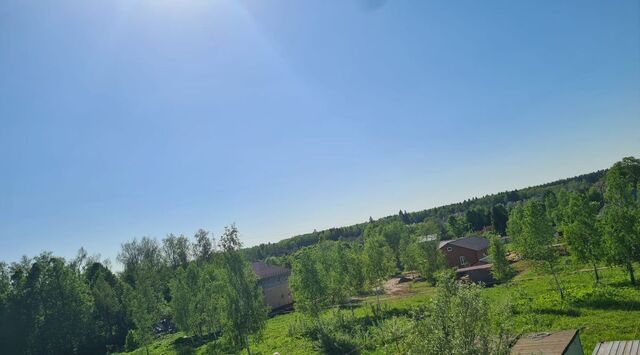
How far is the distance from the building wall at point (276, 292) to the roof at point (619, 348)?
50.8m

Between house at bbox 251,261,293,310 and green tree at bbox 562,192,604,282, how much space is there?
142ft

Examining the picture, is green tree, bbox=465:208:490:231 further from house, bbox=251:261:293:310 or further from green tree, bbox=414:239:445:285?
house, bbox=251:261:293:310

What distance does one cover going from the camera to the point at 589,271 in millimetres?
39531

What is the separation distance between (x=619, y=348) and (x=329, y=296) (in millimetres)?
26480

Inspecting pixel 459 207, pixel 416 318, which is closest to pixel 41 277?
pixel 416 318

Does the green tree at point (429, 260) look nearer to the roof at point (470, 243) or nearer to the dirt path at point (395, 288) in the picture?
the dirt path at point (395, 288)

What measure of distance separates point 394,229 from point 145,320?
60547mm

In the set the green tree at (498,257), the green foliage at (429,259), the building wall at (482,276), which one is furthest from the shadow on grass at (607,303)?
the green foliage at (429,259)

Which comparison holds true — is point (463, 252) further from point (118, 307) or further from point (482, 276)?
point (118, 307)

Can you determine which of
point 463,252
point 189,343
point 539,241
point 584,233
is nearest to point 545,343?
point 539,241

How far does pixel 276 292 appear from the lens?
208ft

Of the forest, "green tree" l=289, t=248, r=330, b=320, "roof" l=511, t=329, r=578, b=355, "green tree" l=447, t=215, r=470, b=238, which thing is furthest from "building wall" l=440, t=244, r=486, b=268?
"roof" l=511, t=329, r=578, b=355

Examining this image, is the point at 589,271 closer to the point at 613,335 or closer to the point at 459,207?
the point at 613,335

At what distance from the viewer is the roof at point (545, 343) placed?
14.2 metres
